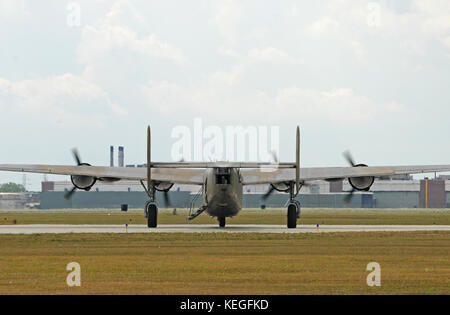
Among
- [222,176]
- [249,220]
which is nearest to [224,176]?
[222,176]

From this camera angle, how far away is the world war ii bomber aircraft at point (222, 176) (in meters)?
50.7

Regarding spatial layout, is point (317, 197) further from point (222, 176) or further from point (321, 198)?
point (222, 176)

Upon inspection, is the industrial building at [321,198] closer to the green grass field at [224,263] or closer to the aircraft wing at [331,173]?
the aircraft wing at [331,173]

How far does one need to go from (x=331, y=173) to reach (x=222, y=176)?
31.3ft

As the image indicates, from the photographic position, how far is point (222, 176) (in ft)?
166

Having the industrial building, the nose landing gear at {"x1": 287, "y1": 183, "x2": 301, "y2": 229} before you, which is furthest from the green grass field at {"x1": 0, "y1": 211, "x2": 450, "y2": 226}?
the industrial building

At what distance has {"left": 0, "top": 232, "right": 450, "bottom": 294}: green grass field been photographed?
21828mm

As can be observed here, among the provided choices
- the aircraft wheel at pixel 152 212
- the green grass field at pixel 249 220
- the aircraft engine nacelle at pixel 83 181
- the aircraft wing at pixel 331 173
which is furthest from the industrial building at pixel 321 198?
the aircraft wheel at pixel 152 212

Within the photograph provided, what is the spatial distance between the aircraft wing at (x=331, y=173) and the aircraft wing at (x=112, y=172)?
156 inches

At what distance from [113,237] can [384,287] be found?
2382cm

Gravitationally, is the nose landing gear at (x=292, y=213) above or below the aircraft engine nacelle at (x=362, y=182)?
below
